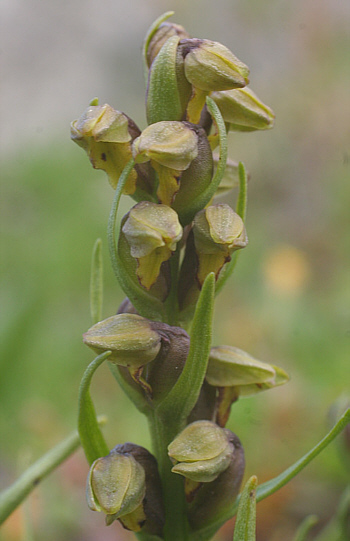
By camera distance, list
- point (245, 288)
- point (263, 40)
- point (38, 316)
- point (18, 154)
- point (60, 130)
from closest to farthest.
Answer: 1. point (38, 316)
2. point (245, 288)
3. point (18, 154)
4. point (60, 130)
5. point (263, 40)

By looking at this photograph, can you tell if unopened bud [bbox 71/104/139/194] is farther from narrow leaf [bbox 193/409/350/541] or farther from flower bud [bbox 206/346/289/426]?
narrow leaf [bbox 193/409/350/541]

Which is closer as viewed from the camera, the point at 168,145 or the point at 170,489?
the point at 168,145

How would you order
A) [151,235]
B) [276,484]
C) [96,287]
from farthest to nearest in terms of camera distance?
Answer: [96,287] < [276,484] < [151,235]

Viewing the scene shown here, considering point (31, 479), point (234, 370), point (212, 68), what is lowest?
Result: point (31, 479)

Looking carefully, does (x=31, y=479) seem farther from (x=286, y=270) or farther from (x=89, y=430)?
(x=286, y=270)

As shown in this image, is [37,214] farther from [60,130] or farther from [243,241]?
[243,241]

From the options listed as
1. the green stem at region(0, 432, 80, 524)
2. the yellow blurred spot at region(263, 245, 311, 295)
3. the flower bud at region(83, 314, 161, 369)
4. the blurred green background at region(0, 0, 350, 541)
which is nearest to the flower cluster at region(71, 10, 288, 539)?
the flower bud at region(83, 314, 161, 369)

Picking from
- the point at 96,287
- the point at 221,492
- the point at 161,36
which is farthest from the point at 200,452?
the point at 161,36

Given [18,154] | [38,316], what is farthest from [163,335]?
[18,154]
